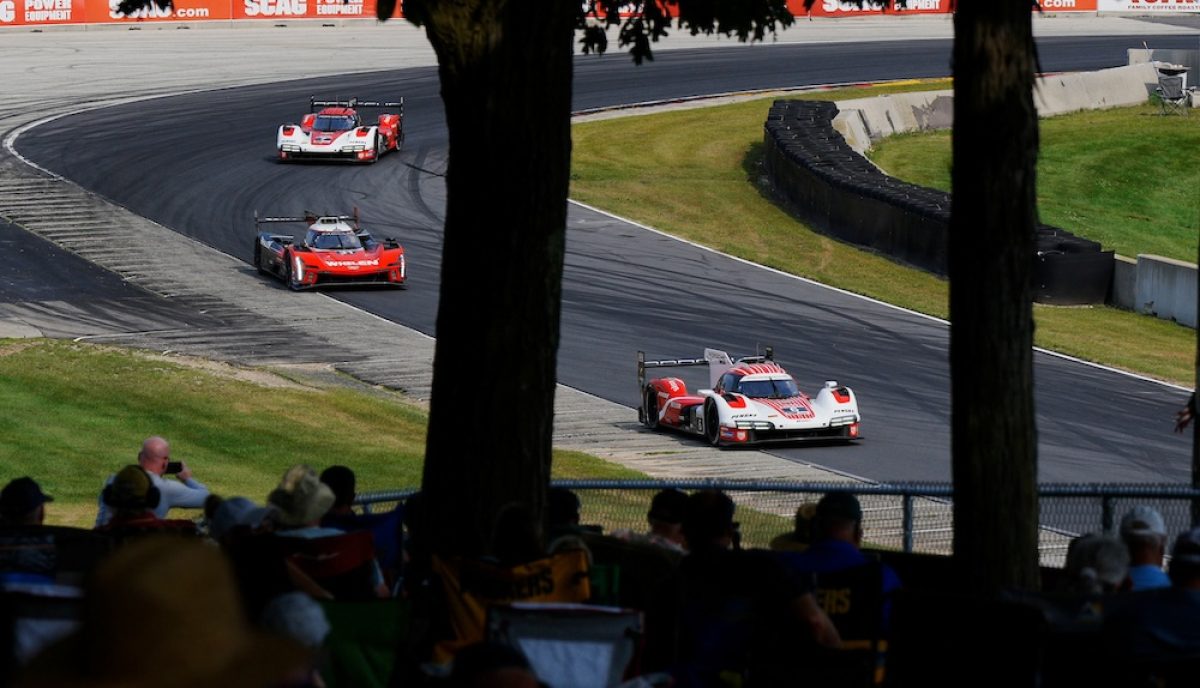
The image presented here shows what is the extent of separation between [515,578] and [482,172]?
2.03 meters

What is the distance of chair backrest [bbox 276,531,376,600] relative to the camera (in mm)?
7027

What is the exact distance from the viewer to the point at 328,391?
24.1m

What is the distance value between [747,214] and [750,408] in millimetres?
16511

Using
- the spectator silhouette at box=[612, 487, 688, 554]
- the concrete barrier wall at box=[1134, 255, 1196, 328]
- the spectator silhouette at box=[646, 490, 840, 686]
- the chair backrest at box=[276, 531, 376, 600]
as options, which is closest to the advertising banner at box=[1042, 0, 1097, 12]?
the concrete barrier wall at box=[1134, 255, 1196, 328]

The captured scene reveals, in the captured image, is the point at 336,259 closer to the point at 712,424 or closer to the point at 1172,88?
the point at 712,424

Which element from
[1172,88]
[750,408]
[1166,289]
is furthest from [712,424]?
[1172,88]

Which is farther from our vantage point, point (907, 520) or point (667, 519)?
point (907, 520)

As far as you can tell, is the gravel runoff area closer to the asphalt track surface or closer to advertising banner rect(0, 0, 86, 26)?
advertising banner rect(0, 0, 86, 26)

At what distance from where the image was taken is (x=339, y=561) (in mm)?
7113

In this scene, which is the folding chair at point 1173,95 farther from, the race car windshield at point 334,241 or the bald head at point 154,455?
the bald head at point 154,455

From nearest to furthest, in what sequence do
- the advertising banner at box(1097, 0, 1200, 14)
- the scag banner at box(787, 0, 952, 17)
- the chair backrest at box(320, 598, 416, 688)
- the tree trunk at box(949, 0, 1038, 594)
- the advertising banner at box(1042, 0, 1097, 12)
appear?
the chair backrest at box(320, 598, 416, 688) → the tree trunk at box(949, 0, 1038, 594) → the scag banner at box(787, 0, 952, 17) → the advertising banner at box(1042, 0, 1097, 12) → the advertising banner at box(1097, 0, 1200, 14)

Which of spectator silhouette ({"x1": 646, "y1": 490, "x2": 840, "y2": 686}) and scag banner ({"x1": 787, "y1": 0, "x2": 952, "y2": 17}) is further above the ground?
scag banner ({"x1": 787, "y1": 0, "x2": 952, "y2": 17})

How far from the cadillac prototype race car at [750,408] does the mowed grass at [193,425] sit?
2.19 m

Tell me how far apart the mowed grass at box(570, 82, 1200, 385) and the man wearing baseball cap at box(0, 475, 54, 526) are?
2087cm
